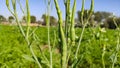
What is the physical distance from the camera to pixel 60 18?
3.96 feet

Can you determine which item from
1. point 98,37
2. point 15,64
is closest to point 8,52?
point 15,64

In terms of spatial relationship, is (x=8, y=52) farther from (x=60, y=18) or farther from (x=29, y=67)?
(x=60, y=18)

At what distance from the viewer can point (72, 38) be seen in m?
1.24

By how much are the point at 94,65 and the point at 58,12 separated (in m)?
7.37

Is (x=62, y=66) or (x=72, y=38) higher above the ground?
(x=72, y=38)

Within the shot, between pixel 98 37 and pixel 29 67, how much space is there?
17.5 feet

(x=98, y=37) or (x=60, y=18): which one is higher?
(x=60, y=18)

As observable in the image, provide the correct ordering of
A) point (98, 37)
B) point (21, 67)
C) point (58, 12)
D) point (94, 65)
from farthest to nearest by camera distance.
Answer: point (94, 65)
point (21, 67)
point (98, 37)
point (58, 12)

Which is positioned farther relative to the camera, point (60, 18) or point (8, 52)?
point (8, 52)

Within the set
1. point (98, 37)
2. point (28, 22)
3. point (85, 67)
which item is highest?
point (28, 22)

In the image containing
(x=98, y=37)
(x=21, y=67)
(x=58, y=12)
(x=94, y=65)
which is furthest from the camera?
(x=94, y=65)

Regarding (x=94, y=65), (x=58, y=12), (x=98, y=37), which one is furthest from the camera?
(x=94, y=65)

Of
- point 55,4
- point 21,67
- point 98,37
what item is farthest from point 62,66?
point 21,67

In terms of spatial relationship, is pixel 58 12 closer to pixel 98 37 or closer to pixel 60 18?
pixel 60 18
